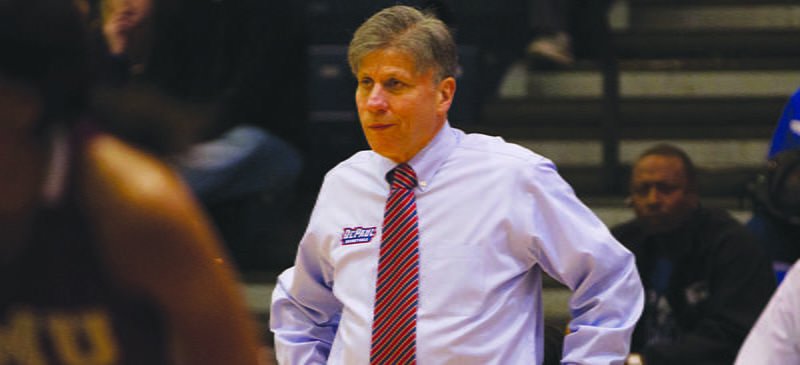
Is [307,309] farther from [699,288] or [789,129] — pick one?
[789,129]

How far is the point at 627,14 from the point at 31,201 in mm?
6198

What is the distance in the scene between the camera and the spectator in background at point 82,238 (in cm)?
138

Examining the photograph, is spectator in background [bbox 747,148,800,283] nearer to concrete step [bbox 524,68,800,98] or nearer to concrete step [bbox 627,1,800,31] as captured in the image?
concrete step [bbox 524,68,800,98]

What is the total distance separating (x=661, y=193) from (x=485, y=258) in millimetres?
2107

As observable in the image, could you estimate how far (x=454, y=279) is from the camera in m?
2.83

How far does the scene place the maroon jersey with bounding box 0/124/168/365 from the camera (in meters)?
1.40

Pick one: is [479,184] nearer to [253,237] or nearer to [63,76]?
[63,76]

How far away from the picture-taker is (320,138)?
6418 millimetres

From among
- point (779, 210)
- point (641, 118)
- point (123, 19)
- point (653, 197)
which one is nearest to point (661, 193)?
point (653, 197)

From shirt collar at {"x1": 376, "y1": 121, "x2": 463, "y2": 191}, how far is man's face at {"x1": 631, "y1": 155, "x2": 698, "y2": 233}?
1.90 meters

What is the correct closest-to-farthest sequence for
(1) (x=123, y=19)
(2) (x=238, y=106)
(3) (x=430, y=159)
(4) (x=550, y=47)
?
1. (3) (x=430, y=159)
2. (1) (x=123, y=19)
3. (2) (x=238, y=106)
4. (4) (x=550, y=47)

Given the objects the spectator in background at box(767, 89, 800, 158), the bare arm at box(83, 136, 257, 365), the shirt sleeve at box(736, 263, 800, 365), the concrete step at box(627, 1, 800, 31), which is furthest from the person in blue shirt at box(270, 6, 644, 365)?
the concrete step at box(627, 1, 800, 31)

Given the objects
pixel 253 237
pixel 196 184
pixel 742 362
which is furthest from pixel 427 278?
pixel 253 237

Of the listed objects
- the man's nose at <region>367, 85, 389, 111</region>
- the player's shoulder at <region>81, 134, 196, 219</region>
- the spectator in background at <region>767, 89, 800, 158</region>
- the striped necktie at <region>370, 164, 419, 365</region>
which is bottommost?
the spectator in background at <region>767, 89, 800, 158</region>
